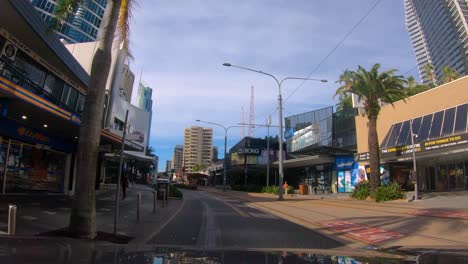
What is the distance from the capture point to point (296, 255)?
7.24 metres

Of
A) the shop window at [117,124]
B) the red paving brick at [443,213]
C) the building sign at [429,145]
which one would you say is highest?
the shop window at [117,124]

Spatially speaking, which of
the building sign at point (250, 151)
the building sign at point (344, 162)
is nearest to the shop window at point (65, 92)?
the building sign at point (344, 162)

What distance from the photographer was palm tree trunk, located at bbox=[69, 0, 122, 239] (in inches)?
393

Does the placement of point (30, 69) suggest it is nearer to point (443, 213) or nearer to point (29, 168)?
point (29, 168)

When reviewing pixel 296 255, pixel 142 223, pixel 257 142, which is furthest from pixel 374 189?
pixel 257 142

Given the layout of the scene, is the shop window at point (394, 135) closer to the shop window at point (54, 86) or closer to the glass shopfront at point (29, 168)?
the glass shopfront at point (29, 168)

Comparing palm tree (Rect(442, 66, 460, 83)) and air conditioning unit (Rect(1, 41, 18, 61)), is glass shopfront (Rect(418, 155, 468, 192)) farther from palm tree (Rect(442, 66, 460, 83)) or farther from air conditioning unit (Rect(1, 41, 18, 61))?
air conditioning unit (Rect(1, 41, 18, 61))

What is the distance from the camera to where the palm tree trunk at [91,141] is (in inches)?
393

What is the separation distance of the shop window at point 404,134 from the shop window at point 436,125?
3.12 meters

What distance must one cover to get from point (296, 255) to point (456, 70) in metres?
55.7

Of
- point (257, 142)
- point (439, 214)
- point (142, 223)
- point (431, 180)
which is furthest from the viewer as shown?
point (257, 142)

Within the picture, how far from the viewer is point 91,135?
10.3m

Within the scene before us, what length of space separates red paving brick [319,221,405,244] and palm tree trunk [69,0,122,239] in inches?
295

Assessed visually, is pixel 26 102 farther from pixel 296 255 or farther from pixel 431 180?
pixel 431 180
